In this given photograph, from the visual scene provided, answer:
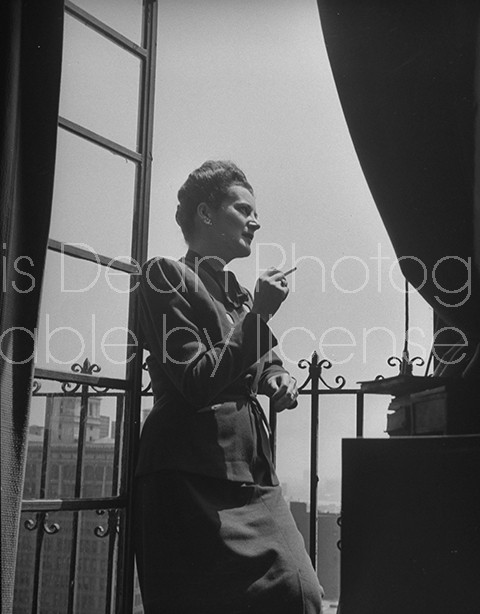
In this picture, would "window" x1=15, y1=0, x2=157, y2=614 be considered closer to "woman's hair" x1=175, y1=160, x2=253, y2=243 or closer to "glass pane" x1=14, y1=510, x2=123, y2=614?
"glass pane" x1=14, y1=510, x2=123, y2=614

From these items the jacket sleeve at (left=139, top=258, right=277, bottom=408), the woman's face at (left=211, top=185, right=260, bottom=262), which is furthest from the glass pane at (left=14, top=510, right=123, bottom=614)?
the woman's face at (left=211, top=185, right=260, bottom=262)

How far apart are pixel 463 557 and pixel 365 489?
0.27m

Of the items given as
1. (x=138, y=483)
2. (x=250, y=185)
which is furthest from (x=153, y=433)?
(x=250, y=185)

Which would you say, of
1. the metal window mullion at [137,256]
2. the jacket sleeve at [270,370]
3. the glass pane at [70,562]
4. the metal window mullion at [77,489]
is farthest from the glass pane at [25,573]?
the jacket sleeve at [270,370]

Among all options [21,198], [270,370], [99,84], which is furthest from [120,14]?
[270,370]

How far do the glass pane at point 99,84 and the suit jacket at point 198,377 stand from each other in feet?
1.71

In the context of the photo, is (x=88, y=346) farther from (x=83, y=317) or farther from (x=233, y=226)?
(x=233, y=226)

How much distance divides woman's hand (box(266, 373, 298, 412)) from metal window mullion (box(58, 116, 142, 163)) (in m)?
0.81

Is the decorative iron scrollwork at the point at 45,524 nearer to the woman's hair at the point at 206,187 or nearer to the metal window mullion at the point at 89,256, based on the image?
the metal window mullion at the point at 89,256

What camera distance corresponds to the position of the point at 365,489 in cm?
177

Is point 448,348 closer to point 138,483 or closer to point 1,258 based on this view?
point 138,483

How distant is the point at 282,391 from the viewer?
1833 mm

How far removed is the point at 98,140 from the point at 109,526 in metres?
1.11

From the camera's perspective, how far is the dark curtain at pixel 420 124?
7.64 ft
